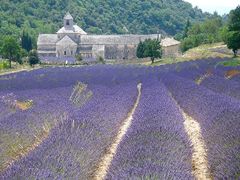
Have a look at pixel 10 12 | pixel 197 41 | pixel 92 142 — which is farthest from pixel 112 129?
pixel 10 12

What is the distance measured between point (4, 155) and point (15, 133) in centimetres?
106

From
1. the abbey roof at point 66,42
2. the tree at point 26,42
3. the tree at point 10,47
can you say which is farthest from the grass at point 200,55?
the tree at point 26,42

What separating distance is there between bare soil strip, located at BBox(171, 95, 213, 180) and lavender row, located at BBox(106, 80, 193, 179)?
433mm

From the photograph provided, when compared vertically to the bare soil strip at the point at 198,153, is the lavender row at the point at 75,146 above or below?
above

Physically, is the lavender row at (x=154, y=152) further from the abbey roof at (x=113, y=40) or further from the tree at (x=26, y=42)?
the tree at (x=26, y=42)

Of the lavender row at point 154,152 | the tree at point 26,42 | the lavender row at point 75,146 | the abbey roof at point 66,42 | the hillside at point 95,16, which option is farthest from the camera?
the hillside at point 95,16

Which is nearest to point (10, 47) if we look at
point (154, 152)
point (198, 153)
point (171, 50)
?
point (171, 50)

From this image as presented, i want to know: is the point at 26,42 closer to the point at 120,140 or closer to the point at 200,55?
the point at 200,55

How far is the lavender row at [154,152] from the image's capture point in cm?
580

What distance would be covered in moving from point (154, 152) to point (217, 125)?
2.84m

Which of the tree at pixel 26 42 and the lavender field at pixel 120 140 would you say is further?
the tree at pixel 26 42

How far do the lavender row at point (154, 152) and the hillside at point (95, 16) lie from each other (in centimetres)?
9047

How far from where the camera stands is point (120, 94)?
16.4 m

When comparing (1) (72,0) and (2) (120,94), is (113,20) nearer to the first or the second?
(1) (72,0)
